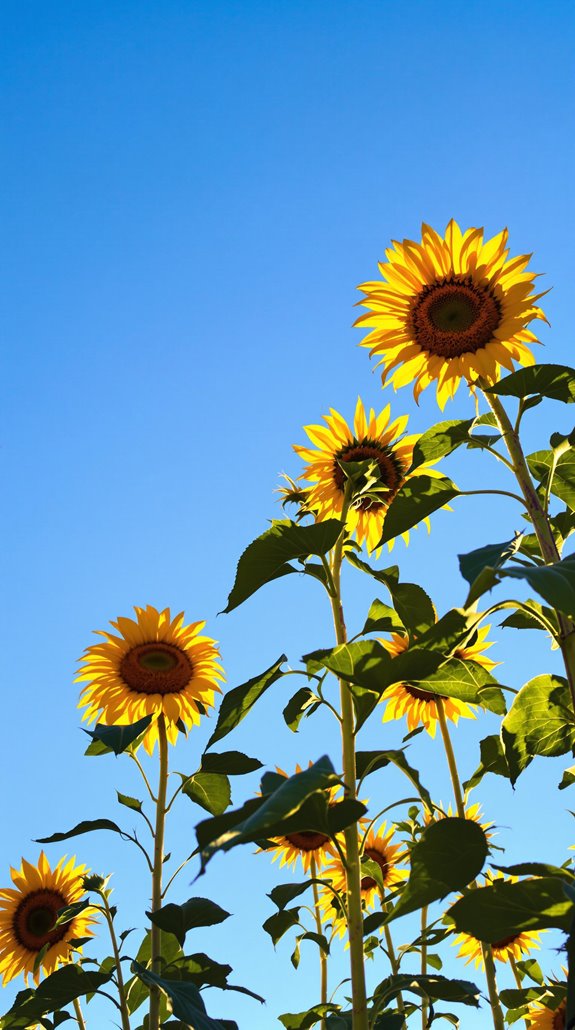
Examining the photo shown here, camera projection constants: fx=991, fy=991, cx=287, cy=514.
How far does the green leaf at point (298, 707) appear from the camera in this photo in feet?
8.59

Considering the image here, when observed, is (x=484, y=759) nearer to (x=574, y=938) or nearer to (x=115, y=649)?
(x=574, y=938)

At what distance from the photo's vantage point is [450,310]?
3.06 metres

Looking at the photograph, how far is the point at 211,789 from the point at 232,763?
0.30 m

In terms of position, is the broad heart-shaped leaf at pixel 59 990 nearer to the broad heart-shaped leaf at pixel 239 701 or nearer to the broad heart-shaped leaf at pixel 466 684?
the broad heart-shaped leaf at pixel 239 701

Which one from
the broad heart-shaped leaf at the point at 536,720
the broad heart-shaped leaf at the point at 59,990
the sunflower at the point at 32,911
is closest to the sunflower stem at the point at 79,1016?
the broad heart-shaped leaf at the point at 59,990

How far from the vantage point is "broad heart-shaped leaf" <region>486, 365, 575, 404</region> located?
2434 millimetres

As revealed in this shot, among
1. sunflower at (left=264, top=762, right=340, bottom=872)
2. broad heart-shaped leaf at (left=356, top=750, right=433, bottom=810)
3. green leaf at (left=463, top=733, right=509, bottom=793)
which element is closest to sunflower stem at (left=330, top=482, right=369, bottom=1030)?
broad heart-shaped leaf at (left=356, top=750, right=433, bottom=810)

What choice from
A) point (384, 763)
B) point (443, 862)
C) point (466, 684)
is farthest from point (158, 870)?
point (443, 862)

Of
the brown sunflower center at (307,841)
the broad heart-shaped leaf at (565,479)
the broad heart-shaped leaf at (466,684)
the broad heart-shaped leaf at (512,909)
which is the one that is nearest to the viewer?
the broad heart-shaped leaf at (512,909)

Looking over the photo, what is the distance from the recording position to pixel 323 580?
2662mm

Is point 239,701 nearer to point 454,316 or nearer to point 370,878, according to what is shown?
point 454,316

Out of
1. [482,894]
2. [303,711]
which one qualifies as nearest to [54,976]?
[303,711]

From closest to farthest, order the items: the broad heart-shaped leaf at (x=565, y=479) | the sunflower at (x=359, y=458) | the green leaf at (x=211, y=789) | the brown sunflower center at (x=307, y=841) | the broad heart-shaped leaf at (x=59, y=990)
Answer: the broad heart-shaped leaf at (x=565, y=479)
the broad heart-shaped leaf at (x=59, y=990)
the green leaf at (x=211, y=789)
the sunflower at (x=359, y=458)
the brown sunflower center at (x=307, y=841)

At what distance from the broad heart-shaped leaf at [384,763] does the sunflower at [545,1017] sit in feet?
6.34
